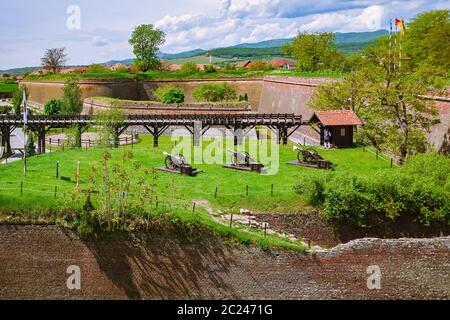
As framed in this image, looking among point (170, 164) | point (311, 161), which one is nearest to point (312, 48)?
point (311, 161)

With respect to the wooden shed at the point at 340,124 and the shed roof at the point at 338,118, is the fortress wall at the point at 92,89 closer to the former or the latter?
the shed roof at the point at 338,118

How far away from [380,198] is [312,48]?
45.1 meters

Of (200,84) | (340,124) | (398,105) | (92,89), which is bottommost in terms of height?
(340,124)

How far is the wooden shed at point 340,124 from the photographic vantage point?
2941 centimetres

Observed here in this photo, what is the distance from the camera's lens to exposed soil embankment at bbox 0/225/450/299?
16703 millimetres

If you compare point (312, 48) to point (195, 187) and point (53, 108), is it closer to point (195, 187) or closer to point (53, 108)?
point (53, 108)

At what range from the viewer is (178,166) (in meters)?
23.7

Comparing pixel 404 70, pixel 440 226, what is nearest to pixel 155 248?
pixel 440 226

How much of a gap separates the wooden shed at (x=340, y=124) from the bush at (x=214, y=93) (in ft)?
96.5

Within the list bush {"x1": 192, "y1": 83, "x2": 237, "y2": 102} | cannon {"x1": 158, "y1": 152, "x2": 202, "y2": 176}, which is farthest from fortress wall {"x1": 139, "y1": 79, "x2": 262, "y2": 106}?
cannon {"x1": 158, "y1": 152, "x2": 202, "y2": 176}

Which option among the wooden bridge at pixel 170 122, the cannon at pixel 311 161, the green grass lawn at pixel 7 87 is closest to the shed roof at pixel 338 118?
the cannon at pixel 311 161

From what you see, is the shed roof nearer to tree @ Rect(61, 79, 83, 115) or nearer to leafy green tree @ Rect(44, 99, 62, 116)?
tree @ Rect(61, 79, 83, 115)

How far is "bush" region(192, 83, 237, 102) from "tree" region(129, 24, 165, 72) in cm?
2382
